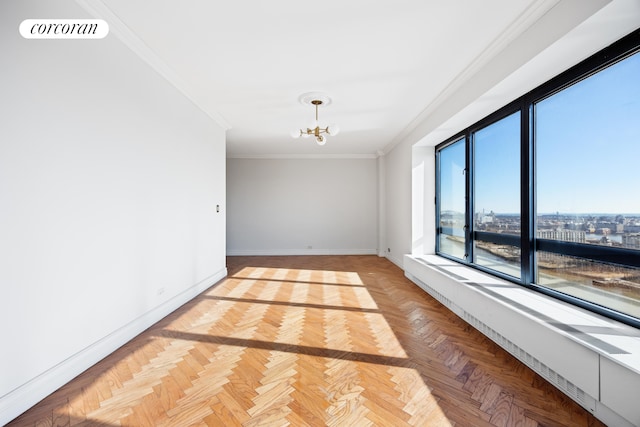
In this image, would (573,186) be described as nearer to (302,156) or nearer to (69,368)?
(69,368)

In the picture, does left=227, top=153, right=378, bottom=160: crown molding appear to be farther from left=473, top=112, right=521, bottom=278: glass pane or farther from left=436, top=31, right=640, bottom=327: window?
left=436, top=31, right=640, bottom=327: window

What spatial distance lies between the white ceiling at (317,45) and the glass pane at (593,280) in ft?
6.58

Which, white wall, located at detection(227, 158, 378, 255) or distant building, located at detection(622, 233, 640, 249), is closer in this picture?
distant building, located at detection(622, 233, 640, 249)

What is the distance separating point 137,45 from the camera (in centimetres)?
270

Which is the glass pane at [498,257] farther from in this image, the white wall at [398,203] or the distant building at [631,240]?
the white wall at [398,203]

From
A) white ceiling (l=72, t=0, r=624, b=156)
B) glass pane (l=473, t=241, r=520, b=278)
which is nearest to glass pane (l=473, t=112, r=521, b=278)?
glass pane (l=473, t=241, r=520, b=278)

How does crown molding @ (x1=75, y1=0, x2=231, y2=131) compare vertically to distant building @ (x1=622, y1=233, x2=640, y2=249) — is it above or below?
above

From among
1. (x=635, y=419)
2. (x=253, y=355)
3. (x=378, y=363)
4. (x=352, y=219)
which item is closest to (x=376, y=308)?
(x=378, y=363)

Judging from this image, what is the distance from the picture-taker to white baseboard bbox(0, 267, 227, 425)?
1686mm

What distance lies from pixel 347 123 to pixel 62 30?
3969mm

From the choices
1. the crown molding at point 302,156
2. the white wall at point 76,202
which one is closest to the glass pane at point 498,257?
the white wall at point 76,202

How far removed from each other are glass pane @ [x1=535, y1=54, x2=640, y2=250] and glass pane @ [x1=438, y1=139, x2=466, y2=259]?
5.13 ft

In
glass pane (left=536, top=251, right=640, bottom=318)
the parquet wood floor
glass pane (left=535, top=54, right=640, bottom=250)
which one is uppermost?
glass pane (left=535, top=54, right=640, bottom=250)

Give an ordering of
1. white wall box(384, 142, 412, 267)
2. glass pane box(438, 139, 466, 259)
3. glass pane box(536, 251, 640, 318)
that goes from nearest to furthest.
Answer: glass pane box(536, 251, 640, 318) → glass pane box(438, 139, 466, 259) → white wall box(384, 142, 412, 267)
